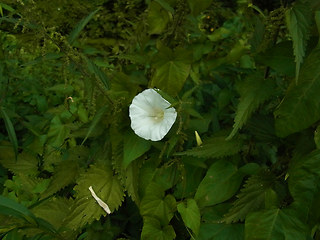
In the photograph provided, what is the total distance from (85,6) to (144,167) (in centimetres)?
165

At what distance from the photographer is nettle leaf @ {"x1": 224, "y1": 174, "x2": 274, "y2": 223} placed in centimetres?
82

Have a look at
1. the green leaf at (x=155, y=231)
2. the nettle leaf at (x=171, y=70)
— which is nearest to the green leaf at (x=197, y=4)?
the nettle leaf at (x=171, y=70)

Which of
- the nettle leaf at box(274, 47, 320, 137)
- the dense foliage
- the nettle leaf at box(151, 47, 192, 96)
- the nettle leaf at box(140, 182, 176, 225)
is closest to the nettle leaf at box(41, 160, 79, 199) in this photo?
the dense foliage

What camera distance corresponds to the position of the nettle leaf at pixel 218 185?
887mm

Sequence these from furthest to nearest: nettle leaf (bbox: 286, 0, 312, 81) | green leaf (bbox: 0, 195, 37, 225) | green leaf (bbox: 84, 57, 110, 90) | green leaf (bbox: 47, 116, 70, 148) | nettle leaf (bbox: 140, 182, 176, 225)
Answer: green leaf (bbox: 47, 116, 70, 148), nettle leaf (bbox: 140, 182, 176, 225), green leaf (bbox: 84, 57, 110, 90), green leaf (bbox: 0, 195, 37, 225), nettle leaf (bbox: 286, 0, 312, 81)

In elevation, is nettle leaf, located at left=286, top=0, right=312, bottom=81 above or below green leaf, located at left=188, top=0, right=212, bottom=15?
above

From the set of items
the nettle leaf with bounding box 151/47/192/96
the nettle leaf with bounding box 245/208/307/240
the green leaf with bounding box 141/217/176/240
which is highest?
the nettle leaf with bounding box 151/47/192/96

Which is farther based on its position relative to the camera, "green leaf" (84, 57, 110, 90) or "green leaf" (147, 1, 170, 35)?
"green leaf" (147, 1, 170, 35)

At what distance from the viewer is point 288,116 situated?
73cm

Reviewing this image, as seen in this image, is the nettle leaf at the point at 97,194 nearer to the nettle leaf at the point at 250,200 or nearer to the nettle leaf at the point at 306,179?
the nettle leaf at the point at 250,200

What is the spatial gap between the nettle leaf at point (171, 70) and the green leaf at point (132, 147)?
0.16 meters

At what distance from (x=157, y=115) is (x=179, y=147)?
0.52ft

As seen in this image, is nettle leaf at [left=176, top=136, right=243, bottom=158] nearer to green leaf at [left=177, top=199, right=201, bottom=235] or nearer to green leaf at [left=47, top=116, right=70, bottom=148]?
green leaf at [left=177, top=199, right=201, bottom=235]

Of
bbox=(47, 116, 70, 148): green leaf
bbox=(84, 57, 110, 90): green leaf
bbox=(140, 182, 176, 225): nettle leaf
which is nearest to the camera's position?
bbox=(84, 57, 110, 90): green leaf
